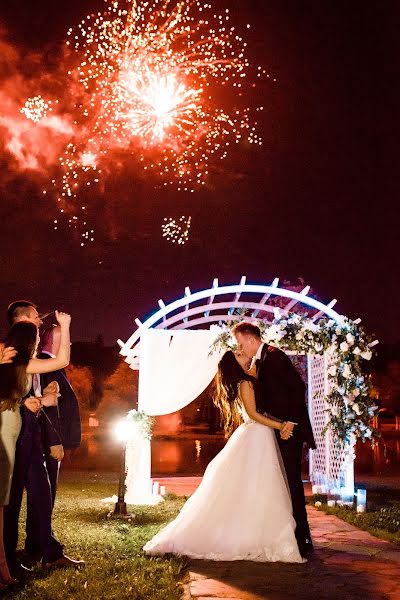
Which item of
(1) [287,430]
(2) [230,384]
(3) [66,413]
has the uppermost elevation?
(2) [230,384]

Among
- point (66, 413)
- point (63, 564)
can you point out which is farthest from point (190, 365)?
point (63, 564)

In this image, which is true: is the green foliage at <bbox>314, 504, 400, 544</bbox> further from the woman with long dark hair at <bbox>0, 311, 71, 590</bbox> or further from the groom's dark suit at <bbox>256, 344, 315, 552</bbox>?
the woman with long dark hair at <bbox>0, 311, 71, 590</bbox>

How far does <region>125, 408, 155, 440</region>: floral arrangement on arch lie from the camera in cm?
1119

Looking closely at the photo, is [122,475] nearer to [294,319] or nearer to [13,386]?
[294,319]

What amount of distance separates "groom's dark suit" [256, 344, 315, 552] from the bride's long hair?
179 mm

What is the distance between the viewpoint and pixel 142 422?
11320mm

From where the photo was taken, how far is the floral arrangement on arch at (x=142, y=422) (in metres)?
11.2

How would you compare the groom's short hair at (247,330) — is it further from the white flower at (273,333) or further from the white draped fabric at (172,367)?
the white draped fabric at (172,367)

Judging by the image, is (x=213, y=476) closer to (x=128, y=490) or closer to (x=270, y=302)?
(x=128, y=490)

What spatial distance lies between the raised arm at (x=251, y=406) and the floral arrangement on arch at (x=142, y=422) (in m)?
5.15

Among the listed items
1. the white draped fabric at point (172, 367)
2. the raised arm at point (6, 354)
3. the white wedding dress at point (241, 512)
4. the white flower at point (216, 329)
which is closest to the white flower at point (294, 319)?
the white flower at point (216, 329)

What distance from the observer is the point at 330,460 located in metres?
12.4

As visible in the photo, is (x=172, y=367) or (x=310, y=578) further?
(x=172, y=367)

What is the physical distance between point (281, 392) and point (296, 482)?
81 cm
